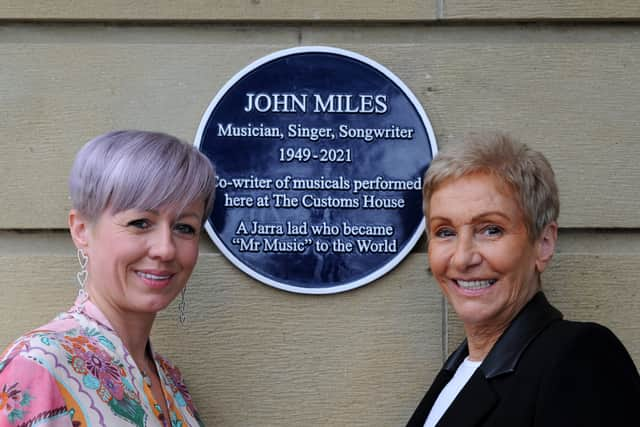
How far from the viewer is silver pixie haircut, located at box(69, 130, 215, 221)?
234 centimetres

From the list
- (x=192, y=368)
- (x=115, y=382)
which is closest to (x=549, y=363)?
(x=115, y=382)

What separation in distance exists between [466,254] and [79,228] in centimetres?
113

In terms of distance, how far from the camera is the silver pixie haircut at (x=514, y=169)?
7.99 ft

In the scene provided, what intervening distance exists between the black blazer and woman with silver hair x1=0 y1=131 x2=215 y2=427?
A: 2.95 feet

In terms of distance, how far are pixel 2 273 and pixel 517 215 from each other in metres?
1.82

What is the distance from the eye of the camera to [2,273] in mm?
3016

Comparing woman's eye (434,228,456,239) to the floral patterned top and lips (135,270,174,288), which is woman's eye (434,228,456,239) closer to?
lips (135,270,174,288)

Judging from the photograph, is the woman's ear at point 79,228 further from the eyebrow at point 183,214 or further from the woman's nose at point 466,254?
the woman's nose at point 466,254

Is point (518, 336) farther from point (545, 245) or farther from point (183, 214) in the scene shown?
point (183, 214)

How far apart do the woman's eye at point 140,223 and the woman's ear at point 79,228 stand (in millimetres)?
142

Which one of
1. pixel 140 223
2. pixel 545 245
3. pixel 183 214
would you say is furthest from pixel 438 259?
pixel 140 223

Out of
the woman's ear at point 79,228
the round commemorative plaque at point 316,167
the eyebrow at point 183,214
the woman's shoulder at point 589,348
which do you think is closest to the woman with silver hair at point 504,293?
the woman's shoulder at point 589,348

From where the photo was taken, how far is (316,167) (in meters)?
3.03

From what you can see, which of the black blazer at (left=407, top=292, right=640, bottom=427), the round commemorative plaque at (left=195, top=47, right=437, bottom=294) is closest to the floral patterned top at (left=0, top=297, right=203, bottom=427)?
the round commemorative plaque at (left=195, top=47, right=437, bottom=294)
